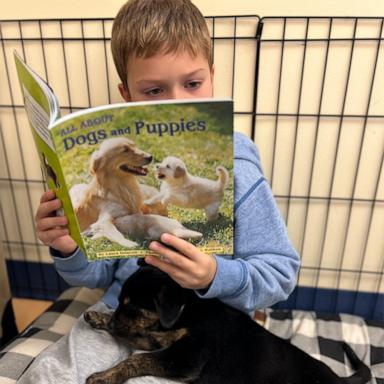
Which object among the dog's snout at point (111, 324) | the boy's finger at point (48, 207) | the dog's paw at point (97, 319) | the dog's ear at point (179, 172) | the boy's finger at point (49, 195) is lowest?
the dog's paw at point (97, 319)

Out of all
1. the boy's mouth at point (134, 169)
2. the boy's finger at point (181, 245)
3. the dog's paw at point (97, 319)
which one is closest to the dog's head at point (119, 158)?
the boy's mouth at point (134, 169)

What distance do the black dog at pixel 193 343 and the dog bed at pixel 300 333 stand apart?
303 millimetres

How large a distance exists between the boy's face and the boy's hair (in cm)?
1

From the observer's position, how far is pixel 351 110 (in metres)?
1.28

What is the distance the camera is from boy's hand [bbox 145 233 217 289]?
0.71 meters

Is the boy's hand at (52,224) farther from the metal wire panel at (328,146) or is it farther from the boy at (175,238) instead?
the metal wire panel at (328,146)

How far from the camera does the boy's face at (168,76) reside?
2.69 feet

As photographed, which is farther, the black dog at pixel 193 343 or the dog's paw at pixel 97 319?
the dog's paw at pixel 97 319

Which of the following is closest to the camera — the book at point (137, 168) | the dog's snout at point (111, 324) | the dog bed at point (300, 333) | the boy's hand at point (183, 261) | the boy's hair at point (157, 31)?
the book at point (137, 168)

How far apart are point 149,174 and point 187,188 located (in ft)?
0.23

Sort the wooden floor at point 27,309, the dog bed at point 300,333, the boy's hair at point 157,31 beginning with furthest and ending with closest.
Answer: the wooden floor at point 27,309, the dog bed at point 300,333, the boy's hair at point 157,31

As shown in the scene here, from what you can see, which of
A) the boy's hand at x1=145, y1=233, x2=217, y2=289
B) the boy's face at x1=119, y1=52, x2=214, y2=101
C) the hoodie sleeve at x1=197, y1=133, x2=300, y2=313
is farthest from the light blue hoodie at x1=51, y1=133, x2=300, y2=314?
the boy's face at x1=119, y1=52, x2=214, y2=101

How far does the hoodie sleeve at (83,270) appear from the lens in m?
0.97

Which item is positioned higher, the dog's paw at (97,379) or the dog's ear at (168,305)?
the dog's ear at (168,305)
